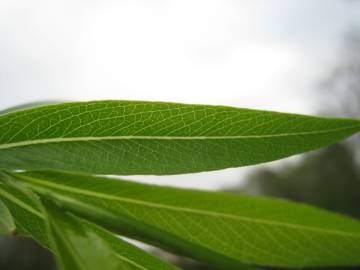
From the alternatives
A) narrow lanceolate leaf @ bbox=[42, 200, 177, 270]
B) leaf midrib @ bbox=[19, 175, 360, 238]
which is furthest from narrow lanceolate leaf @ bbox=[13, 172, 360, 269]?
narrow lanceolate leaf @ bbox=[42, 200, 177, 270]

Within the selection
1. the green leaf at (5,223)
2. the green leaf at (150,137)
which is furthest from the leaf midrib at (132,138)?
the green leaf at (5,223)

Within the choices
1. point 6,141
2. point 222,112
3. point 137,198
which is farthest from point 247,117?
point 6,141

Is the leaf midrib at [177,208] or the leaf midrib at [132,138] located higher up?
the leaf midrib at [132,138]

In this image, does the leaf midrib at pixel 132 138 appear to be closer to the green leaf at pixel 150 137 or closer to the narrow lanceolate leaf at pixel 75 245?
the green leaf at pixel 150 137

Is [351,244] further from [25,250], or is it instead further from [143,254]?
[25,250]

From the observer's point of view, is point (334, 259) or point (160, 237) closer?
point (160, 237)
